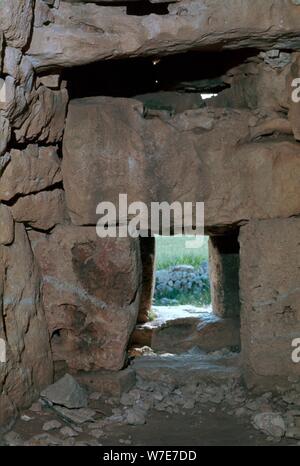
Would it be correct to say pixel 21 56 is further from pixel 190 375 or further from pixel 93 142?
pixel 190 375

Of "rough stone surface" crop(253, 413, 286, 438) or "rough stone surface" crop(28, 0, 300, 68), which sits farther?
"rough stone surface" crop(253, 413, 286, 438)

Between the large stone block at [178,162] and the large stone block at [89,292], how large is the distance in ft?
0.68

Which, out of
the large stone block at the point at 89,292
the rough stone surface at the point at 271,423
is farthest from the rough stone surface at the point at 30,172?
the rough stone surface at the point at 271,423

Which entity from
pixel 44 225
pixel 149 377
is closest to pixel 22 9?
pixel 44 225

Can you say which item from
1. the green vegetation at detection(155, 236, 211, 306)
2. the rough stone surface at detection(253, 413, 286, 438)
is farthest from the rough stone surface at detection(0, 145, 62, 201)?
the green vegetation at detection(155, 236, 211, 306)

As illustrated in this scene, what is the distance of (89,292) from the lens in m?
3.71

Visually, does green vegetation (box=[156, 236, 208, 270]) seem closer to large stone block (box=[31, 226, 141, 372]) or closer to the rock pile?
the rock pile

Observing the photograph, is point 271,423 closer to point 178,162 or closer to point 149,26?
point 178,162

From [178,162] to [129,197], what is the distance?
384 millimetres

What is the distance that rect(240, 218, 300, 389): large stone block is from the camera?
363cm

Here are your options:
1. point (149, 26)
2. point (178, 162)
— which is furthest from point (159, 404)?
point (149, 26)

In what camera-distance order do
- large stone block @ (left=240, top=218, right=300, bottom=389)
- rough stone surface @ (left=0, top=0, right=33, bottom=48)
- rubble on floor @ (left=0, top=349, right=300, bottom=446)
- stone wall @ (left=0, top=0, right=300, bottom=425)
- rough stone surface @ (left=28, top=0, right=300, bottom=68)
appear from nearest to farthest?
rough stone surface @ (left=0, top=0, right=33, bottom=48), rough stone surface @ (left=28, top=0, right=300, bottom=68), rubble on floor @ (left=0, top=349, right=300, bottom=446), stone wall @ (left=0, top=0, right=300, bottom=425), large stone block @ (left=240, top=218, right=300, bottom=389)

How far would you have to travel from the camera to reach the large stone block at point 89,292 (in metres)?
3.66

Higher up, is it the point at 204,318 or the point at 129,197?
the point at 129,197
